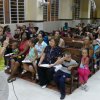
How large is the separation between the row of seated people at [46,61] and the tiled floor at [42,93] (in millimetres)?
166

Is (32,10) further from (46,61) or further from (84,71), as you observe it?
(84,71)

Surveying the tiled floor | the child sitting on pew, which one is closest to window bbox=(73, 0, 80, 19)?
the child sitting on pew

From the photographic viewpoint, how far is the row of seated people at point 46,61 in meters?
4.09

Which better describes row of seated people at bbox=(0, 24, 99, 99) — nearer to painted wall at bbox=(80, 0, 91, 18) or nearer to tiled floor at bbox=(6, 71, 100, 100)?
tiled floor at bbox=(6, 71, 100, 100)

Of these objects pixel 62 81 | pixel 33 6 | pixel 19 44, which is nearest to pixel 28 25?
pixel 33 6

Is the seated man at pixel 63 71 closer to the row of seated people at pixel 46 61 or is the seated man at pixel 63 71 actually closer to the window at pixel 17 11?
the row of seated people at pixel 46 61

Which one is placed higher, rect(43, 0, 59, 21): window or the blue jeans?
rect(43, 0, 59, 21): window

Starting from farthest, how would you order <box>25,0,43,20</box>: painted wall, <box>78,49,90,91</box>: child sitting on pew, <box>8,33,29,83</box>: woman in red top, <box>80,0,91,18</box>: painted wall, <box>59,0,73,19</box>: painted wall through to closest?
1. <box>80,0,91,18</box>: painted wall
2. <box>59,0,73,19</box>: painted wall
3. <box>25,0,43,20</box>: painted wall
4. <box>8,33,29,83</box>: woman in red top
5. <box>78,49,90,91</box>: child sitting on pew

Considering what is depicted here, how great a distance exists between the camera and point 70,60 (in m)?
4.21

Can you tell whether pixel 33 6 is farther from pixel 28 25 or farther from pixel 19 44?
pixel 19 44

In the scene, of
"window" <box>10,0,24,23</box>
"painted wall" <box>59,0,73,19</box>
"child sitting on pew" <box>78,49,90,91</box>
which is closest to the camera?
"child sitting on pew" <box>78,49,90,91</box>

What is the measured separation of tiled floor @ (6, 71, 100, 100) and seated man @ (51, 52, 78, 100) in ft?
0.67

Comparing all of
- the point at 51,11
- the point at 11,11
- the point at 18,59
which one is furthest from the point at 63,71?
the point at 51,11

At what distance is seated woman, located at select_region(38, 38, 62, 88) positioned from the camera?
4.31 meters
